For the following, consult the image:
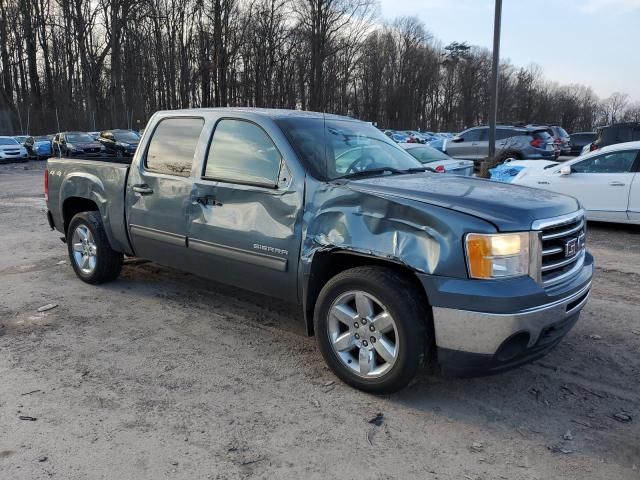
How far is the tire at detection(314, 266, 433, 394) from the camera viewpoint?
10.6 feet

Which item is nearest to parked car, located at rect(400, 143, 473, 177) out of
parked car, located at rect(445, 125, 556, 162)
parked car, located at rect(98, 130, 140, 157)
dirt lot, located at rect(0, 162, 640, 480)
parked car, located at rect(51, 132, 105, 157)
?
dirt lot, located at rect(0, 162, 640, 480)

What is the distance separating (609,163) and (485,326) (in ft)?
24.9

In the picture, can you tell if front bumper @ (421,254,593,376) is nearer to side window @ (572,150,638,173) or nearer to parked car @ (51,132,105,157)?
side window @ (572,150,638,173)

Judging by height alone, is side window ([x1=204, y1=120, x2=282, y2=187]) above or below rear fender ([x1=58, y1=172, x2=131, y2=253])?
above

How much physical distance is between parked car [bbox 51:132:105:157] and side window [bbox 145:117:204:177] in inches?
960

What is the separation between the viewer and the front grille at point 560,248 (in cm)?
325

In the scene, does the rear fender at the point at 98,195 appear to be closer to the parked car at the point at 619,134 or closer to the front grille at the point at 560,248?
the front grille at the point at 560,248

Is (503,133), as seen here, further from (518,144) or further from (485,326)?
(485,326)

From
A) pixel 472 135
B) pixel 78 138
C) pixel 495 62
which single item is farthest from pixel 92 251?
pixel 78 138

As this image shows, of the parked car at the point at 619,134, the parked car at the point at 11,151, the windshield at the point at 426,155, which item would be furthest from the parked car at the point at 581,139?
the parked car at the point at 11,151

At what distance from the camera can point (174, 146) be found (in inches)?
193

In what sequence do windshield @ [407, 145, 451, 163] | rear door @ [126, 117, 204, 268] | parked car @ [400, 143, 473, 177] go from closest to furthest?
rear door @ [126, 117, 204, 268]
parked car @ [400, 143, 473, 177]
windshield @ [407, 145, 451, 163]

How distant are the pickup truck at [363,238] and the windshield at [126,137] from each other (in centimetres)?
2424

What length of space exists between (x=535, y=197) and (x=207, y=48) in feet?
160
